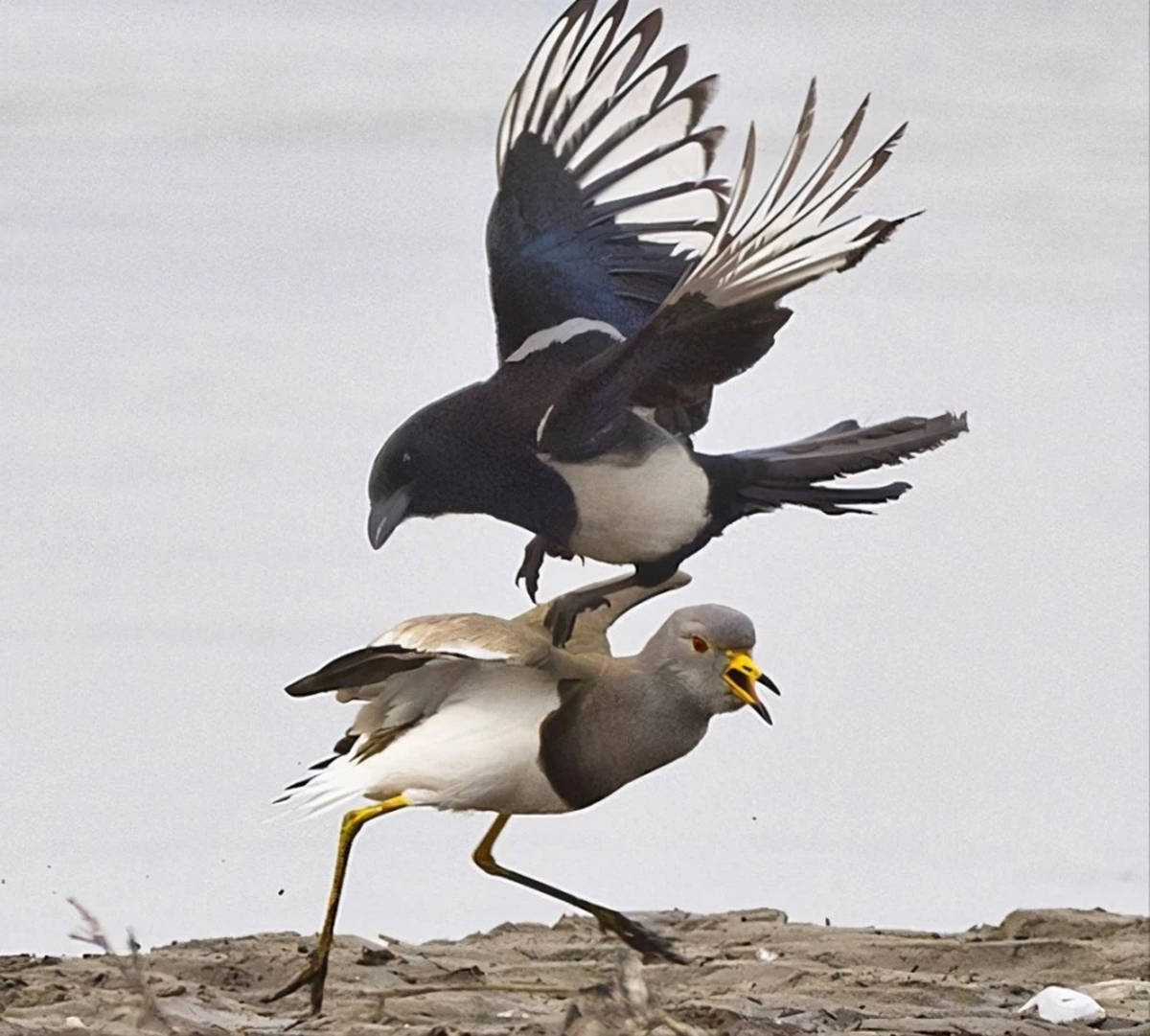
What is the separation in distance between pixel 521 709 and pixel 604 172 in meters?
1.36

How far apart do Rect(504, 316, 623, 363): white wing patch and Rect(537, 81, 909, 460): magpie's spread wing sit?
1.59ft

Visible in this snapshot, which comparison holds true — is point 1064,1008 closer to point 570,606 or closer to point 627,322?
point 570,606

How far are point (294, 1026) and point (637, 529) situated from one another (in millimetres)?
1136

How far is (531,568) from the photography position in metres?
5.49

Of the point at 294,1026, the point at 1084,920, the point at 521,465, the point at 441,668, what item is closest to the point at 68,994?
the point at 294,1026

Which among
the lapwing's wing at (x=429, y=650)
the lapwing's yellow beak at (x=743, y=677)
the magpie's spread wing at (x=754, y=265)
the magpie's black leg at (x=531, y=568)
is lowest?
the lapwing's yellow beak at (x=743, y=677)

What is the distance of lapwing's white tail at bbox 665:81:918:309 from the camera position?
16.4 ft

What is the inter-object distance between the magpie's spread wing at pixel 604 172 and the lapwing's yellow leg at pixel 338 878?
3.78 ft

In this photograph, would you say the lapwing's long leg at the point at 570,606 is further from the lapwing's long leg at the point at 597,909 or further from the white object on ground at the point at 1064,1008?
the white object on ground at the point at 1064,1008

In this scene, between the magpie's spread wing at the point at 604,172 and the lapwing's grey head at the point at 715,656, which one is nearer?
the lapwing's grey head at the point at 715,656

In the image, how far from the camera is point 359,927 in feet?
21.8

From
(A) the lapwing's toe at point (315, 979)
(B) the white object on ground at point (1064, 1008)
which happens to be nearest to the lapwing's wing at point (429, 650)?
(A) the lapwing's toe at point (315, 979)

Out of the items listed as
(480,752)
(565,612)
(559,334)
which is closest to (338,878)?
(480,752)

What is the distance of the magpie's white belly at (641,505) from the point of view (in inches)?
208
